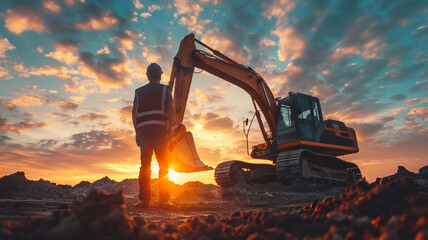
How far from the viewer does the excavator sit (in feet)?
28.6

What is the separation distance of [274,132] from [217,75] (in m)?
3.49

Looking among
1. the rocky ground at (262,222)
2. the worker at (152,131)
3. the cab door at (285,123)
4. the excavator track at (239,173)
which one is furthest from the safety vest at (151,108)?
the cab door at (285,123)

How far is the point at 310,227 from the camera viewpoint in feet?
6.94

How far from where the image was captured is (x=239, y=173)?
1125 cm

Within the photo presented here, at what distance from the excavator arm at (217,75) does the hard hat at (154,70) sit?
2890 millimetres

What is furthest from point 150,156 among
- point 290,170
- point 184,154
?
point 290,170

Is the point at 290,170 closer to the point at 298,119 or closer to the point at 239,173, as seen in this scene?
the point at 298,119

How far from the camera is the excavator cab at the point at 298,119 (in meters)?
10.4

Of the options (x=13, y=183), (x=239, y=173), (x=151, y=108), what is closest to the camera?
(x=151, y=108)

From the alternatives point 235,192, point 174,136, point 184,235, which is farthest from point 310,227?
point 235,192

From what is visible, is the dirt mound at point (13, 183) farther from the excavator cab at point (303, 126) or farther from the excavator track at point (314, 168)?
the excavator cab at point (303, 126)

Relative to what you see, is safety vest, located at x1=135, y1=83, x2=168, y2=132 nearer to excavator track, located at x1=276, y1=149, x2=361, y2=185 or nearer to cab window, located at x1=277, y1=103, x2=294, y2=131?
excavator track, located at x1=276, y1=149, x2=361, y2=185

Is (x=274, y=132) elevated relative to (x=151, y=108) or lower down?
elevated

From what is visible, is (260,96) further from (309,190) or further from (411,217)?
(411,217)
